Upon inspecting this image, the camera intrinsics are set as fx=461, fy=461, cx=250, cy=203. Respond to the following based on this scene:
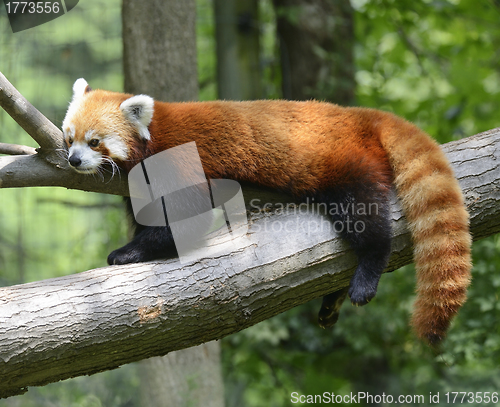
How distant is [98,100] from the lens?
2.74 metres

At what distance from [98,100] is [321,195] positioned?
1436 millimetres

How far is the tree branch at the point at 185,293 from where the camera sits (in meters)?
2.19

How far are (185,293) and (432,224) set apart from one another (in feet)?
4.31

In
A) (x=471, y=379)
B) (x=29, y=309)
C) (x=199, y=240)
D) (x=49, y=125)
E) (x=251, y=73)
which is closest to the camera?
(x=29, y=309)

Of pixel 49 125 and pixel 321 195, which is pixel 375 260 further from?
pixel 49 125

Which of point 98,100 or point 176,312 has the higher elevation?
point 98,100

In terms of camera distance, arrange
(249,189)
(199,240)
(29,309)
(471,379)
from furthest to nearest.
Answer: (471,379), (249,189), (199,240), (29,309)

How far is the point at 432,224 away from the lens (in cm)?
237

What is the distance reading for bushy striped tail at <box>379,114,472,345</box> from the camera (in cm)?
221

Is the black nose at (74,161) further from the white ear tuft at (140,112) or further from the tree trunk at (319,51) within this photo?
the tree trunk at (319,51)

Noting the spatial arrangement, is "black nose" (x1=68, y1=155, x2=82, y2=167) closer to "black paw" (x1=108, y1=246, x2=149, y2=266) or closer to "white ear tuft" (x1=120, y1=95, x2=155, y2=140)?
"white ear tuft" (x1=120, y1=95, x2=155, y2=140)

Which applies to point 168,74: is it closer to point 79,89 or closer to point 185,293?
point 79,89

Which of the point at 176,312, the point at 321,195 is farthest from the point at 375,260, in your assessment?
the point at 176,312

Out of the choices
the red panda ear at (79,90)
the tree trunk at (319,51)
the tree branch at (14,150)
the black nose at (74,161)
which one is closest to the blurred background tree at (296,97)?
the tree trunk at (319,51)
